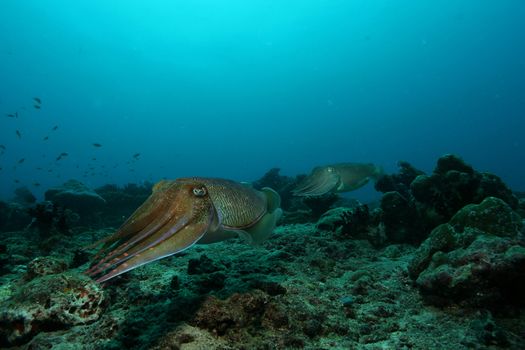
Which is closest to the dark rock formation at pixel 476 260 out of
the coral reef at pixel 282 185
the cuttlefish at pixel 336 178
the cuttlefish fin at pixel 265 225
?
the cuttlefish at pixel 336 178

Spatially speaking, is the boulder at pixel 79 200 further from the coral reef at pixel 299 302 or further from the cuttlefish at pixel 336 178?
the cuttlefish at pixel 336 178

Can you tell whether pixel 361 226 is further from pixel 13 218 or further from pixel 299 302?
pixel 13 218

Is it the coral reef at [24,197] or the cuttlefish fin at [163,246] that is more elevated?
the cuttlefish fin at [163,246]

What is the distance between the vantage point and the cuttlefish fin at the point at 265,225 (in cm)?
277

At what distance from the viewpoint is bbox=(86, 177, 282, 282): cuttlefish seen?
6.73ft

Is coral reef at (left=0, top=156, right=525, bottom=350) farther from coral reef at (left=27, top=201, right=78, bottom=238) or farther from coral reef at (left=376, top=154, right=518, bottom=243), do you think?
coral reef at (left=27, top=201, right=78, bottom=238)

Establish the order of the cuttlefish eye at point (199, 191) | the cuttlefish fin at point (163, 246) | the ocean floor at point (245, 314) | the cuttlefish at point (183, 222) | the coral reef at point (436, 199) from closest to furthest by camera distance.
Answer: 1. the cuttlefish fin at point (163, 246)
2. the cuttlefish at point (183, 222)
3. the cuttlefish eye at point (199, 191)
4. the ocean floor at point (245, 314)
5. the coral reef at point (436, 199)

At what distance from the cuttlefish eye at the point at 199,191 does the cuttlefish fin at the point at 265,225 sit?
0.48m

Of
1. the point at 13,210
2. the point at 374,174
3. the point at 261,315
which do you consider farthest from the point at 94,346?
the point at 13,210

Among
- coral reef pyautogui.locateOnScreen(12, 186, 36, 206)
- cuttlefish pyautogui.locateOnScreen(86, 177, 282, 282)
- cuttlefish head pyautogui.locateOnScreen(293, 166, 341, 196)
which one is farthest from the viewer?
coral reef pyautogui.locateOnScreen(12, 186, 36, 206)

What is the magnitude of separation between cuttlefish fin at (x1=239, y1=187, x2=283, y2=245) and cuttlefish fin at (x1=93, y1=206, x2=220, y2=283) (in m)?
0.41

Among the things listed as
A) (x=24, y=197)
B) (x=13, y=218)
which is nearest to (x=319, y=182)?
(x=13, y=218)

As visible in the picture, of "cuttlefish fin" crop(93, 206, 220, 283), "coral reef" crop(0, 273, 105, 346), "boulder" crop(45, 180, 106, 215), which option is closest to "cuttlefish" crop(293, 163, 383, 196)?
"cuttlefish fin" crop(93, 206, 220, 283)

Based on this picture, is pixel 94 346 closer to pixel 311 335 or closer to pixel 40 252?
pixel 311 335
